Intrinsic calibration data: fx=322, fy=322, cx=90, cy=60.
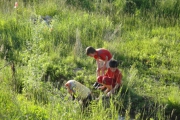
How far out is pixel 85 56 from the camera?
736cm

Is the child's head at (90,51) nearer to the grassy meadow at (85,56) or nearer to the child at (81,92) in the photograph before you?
the grassy meadow at (85,56)

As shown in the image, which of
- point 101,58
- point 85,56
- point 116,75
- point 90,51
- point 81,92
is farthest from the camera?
point 85,56

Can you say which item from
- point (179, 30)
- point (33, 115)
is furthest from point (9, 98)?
point (179, 30)

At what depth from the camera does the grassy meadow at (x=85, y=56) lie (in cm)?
476

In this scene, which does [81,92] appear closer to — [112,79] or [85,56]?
[112,79]

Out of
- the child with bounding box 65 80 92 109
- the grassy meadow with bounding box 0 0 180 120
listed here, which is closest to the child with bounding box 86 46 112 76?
the grassy meadow with bounding box 0 0 180 120

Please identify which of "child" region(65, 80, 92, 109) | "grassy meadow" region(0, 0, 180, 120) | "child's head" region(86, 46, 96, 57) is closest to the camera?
"grassy meadow" region(0, 0, 180, 120)

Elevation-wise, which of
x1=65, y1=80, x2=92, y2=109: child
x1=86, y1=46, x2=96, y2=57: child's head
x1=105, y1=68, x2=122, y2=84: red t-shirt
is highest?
x1=86, y1=46, x2=96, y2=57: child's head

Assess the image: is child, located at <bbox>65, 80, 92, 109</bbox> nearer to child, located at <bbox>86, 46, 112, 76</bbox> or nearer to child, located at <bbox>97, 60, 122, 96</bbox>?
child, located at <bbox>97, 60, 122, 96</bbox>

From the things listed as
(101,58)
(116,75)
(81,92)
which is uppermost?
(101,58)

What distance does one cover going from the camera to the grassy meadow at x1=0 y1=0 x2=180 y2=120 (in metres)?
4.76

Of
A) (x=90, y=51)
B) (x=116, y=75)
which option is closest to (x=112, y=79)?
(x=116, y=75)

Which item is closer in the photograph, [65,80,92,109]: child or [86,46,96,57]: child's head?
[65,80,92,109]: child

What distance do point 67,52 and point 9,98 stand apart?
295 centimetres
